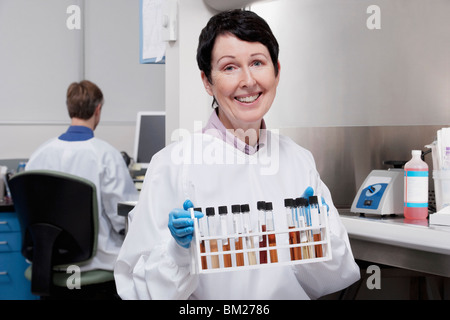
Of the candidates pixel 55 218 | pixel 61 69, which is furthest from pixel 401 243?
pixel 61 69

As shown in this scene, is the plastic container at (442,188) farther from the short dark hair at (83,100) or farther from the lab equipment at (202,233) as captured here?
the short dark hair at (83,100)

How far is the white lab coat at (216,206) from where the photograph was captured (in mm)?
1180

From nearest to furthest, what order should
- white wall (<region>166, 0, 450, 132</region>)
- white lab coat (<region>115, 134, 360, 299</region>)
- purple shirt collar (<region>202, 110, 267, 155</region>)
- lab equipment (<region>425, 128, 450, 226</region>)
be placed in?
white lab coat (<region>115, 134, 360, 299</region>) → purple shirt collar (<region>202, 110, 267, 155</region>) → lab equipment (<region>425, 128, 450, 226</region>) → white wall (<region>166, 0, 450, 132</region>)

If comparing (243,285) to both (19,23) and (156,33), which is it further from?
(19,23)

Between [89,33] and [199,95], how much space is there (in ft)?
7.44

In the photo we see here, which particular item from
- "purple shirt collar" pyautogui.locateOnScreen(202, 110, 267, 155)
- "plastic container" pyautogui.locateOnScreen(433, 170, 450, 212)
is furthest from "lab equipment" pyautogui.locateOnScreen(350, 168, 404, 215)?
"purple shirt collar" pyautogui.locateOnScreen(202, 110, 267, 155)

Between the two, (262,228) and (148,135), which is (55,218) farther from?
(262,228)

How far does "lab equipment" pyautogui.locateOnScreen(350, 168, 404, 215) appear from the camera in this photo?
1.82 metres

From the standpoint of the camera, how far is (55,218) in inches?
100

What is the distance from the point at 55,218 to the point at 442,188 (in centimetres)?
170

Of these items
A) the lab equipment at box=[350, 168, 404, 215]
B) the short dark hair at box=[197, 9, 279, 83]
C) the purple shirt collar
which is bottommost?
the lab equipment at box=[350, 168, 404, 215]

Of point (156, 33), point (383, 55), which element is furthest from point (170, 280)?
point (156, 33)

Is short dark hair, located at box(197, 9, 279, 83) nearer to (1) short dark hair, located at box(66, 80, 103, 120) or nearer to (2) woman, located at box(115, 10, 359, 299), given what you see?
(2) woman, located at box(115, 10, 359, 299)

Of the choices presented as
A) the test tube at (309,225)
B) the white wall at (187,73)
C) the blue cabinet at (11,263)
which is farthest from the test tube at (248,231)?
the blue cabinet at (11,263)
